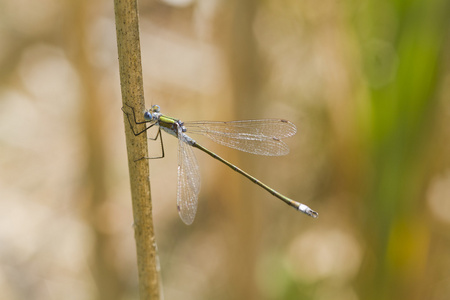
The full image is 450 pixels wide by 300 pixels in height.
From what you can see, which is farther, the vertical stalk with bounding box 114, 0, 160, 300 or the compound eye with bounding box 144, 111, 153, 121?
the compound eye with bounding box 144, 111, 153, 121

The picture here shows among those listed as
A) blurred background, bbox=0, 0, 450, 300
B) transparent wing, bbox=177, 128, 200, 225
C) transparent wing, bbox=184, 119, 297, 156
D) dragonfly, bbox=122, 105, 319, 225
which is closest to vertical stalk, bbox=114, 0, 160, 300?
transparent wing, bbox=177, 128, 200, 225

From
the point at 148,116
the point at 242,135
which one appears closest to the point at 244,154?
the point at 242,135

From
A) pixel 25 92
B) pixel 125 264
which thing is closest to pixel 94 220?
pixel 125 264

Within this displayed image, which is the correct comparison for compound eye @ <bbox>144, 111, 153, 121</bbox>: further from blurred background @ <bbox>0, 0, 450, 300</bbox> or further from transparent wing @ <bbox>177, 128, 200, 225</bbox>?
blurred background @ <bbox>0, 0, 450, 300</bbox>

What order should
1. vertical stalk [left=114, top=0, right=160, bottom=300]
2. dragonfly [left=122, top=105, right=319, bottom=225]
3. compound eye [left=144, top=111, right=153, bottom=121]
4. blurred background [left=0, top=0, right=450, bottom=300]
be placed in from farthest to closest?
blurred background [left=0, top=0, right=450, bottom=300] → dragonfly [left=122, top=105, right=319, bottom=225] → compound eye [left=144, top=111, right=153, bottom=121] → vertical stalk [left=114, top=0, right=160, bottom=300]

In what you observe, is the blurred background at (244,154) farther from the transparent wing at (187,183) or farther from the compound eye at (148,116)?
the compound eye at (148,116)

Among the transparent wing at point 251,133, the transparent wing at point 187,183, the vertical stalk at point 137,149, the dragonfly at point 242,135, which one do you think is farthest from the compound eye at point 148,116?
the vertical stalk at point 137,149

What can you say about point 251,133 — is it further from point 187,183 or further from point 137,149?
point 137,149
